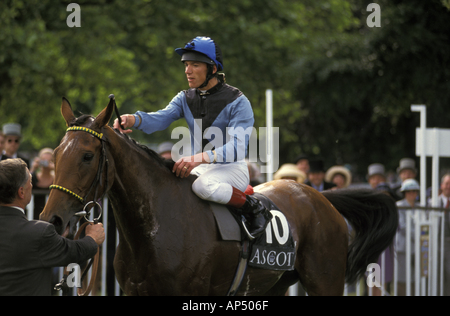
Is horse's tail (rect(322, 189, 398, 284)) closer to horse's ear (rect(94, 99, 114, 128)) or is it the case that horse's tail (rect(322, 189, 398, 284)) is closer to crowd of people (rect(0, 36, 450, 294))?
crowd of people (rect(0, 36, 450, 294))

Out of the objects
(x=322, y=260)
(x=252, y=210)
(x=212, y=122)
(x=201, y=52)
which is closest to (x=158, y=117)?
(x=212, y=122)

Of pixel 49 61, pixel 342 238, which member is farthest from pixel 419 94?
pixel 49 61

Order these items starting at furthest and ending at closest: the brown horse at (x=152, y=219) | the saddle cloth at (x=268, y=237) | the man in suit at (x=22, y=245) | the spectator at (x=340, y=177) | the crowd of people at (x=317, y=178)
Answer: the spectator at (x=340, y=177)
the crowd of people at (x=317, y=178)
the saddle cloth at (x=268, y=237)
the brown horse at (x=152, y=219)
the man in suit at (x=22, y=245)

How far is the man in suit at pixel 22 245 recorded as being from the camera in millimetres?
3111

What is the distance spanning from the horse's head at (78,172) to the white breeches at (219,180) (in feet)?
2.28

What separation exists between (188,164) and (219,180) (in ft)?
1.00

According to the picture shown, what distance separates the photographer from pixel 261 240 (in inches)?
163

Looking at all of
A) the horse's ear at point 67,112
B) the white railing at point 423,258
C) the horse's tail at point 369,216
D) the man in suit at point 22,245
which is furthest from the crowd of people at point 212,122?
the white railing at point 423,258

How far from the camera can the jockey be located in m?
3.84

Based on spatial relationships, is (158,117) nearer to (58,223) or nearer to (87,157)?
(87,157)

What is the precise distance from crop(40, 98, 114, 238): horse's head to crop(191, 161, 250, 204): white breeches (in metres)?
0.69

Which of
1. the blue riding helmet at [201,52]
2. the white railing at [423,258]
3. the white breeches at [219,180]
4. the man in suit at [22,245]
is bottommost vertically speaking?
the white railing at [423,258]

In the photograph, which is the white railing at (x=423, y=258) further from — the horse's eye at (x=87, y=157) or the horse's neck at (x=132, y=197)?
the horse's eye at (x=87, y=157)

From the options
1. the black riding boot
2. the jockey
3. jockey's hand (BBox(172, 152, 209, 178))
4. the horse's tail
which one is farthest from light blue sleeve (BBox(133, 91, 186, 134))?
the horse's tail
